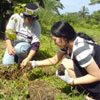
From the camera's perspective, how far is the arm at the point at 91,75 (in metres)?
1.79

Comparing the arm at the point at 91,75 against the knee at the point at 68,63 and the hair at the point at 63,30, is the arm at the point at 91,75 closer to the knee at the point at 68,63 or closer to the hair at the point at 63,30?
the knee at the point at 68,63

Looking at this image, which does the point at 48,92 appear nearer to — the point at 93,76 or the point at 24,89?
the point at 24,89

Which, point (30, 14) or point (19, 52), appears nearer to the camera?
point (30, 14)

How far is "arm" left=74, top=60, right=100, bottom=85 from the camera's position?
5.87 feet

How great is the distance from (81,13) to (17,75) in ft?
182

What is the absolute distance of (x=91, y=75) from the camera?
1854mm

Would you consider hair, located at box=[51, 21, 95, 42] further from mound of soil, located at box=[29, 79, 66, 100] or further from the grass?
mound of soil, located at box=[29, 79, 66, 100]

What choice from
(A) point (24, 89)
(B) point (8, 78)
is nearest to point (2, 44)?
(B) point (8, 78)

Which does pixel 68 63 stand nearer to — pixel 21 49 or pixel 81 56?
pixel 81 56

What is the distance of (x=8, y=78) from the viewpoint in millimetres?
2445

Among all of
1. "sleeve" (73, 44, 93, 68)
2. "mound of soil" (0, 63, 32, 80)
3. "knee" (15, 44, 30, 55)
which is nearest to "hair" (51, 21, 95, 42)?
"sleeve" (73, 44, 93, 68)

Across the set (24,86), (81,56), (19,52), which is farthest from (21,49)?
(81,56)

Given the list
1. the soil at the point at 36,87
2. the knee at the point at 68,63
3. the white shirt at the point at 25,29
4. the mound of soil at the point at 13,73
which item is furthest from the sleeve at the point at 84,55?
the white shirt at the point at 25,29

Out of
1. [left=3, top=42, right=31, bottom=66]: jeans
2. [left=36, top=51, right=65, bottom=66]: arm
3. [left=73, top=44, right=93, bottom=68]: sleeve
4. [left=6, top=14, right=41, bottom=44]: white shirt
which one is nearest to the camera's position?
[left=73, top=44, right=93, bottom=68]: sleeve
